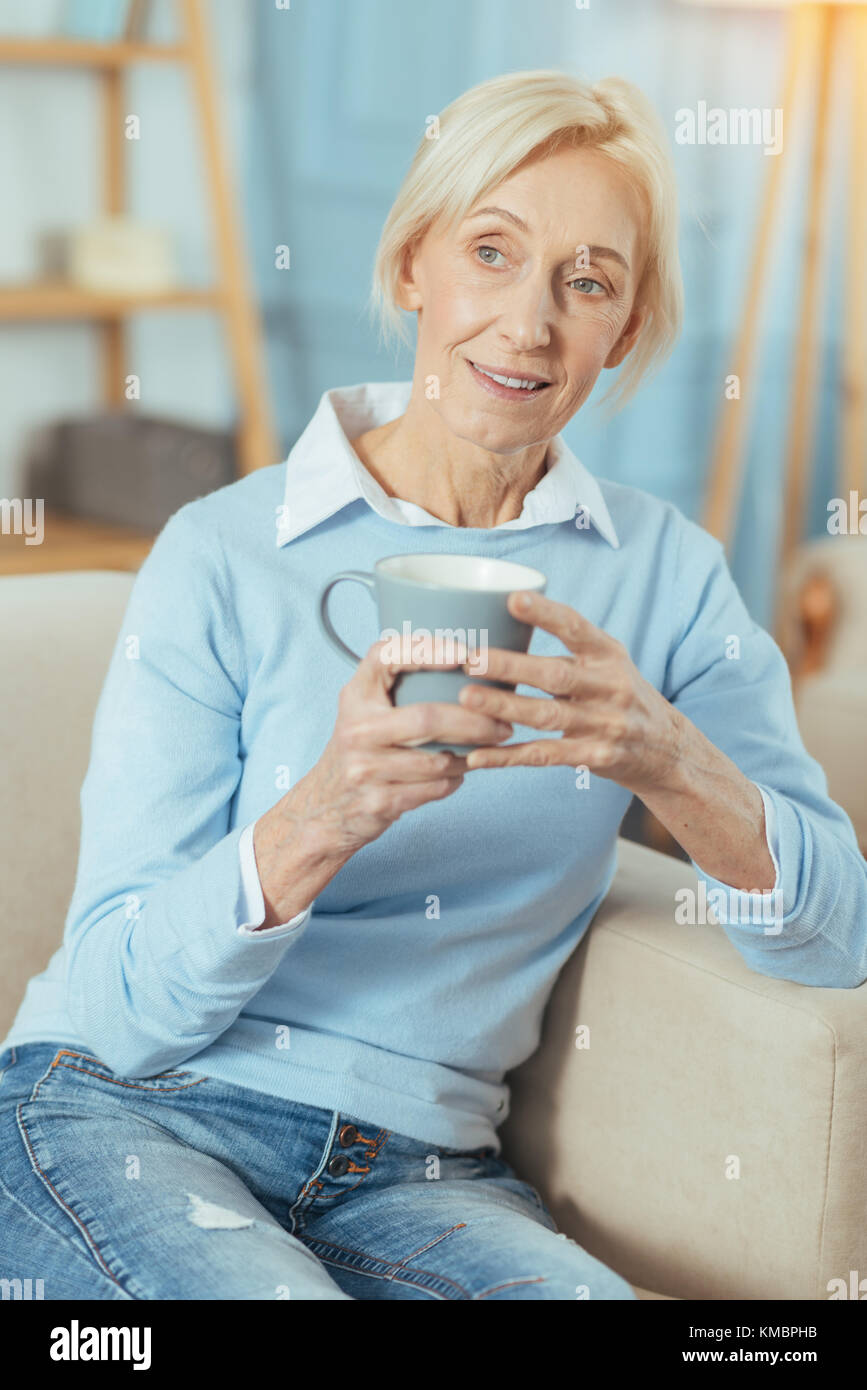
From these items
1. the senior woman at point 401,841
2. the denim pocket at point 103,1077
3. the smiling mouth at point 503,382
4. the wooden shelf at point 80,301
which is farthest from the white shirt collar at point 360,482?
the wooden shelf at point 80,301

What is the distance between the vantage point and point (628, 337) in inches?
46.9

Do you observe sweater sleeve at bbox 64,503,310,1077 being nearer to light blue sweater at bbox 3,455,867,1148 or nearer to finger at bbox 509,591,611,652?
light blue sweater at bbox 3,455,867,1148

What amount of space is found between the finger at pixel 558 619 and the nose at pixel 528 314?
30 cm

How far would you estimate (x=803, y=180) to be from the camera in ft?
11.6

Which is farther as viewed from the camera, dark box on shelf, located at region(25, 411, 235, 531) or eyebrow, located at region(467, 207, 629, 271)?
dark box on shelf, located at region(25, 411, 235, 531)

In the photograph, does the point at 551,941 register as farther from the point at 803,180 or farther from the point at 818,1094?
the point at 803,180

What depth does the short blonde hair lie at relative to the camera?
41.2 inches

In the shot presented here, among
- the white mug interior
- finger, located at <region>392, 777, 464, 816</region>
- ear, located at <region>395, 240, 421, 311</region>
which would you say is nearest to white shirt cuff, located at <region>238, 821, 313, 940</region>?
finger, located at <region>392, 777, 464, 816</region>

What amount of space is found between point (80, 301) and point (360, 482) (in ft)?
4.80

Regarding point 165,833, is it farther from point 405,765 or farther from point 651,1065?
point 651,1065

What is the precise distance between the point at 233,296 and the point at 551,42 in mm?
991

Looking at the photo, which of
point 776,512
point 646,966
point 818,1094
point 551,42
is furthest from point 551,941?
point 776,512

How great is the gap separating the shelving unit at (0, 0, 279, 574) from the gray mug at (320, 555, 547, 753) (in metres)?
1.74
